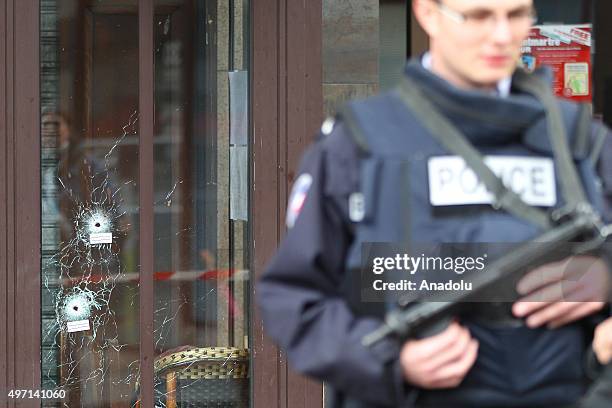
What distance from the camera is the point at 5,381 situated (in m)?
5.18

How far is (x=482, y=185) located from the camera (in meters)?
2.19

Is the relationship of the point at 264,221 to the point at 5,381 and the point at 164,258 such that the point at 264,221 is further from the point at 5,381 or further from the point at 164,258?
the point at 5,381

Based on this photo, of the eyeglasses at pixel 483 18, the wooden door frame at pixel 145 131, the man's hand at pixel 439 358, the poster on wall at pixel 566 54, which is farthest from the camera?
the poster on wall at pixel 566 54

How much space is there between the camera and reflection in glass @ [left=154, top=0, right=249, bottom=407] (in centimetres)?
523

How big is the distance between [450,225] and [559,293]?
9.8 inches

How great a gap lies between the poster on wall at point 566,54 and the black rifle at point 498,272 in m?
3.50

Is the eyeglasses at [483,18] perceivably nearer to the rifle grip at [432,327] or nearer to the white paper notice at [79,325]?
the rifle grip at [432,327]

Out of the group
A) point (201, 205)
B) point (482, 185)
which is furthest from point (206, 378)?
point (482, 185)

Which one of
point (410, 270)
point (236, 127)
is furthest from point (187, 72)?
point (410, 270)

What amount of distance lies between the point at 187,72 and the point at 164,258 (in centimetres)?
86

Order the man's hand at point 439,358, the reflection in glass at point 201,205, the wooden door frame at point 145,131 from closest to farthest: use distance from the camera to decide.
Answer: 1. the man's hand at point 439,358
2. the wooden door frame at point 145,131
3. the reflection in glass at point 201,205

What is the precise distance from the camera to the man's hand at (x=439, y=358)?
216 cm

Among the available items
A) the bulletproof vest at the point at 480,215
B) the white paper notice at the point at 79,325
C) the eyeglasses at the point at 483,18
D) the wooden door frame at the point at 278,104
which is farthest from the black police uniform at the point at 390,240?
the white paper notice at the point at 79,325

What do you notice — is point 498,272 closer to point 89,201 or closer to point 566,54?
point 89,201
